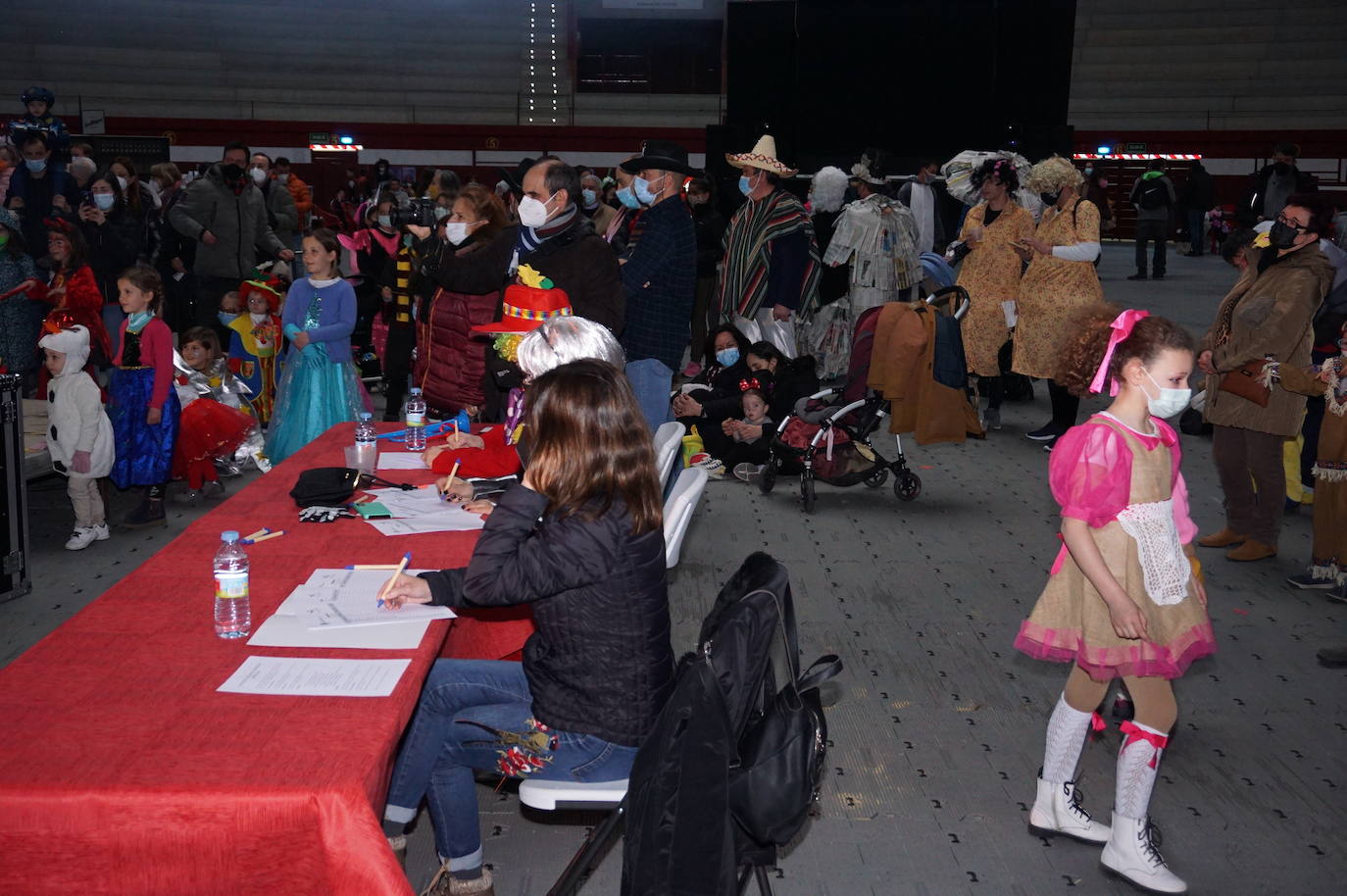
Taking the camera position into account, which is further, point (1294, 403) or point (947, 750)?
point (1294, 403)

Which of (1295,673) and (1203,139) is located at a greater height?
(1203,139)

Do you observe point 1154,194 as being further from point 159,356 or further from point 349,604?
point 349,604

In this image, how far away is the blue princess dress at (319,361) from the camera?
214 inches

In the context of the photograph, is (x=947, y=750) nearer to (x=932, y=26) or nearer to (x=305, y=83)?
(x=932, y=26)

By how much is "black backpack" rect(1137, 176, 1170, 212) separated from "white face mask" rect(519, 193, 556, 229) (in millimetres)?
13096

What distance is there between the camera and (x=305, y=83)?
2147 cm

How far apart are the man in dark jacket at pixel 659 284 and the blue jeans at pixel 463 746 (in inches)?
90.8

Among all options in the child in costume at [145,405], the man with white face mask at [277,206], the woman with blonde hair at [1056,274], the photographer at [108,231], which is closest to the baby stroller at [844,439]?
the woman with blonde hair at [1056,274]

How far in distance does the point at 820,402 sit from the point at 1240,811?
11.7ft

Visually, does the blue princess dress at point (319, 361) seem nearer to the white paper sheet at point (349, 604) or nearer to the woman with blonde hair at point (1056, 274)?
the white paper sheet at point (349, 604)

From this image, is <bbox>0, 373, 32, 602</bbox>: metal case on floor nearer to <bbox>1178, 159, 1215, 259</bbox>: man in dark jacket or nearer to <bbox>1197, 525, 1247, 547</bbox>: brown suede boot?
<bbox>1197, 525, 1247, 547</bbox>: brown suede boot

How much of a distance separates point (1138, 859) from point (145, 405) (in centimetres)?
444

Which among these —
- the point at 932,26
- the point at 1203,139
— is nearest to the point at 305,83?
the point at 932,26

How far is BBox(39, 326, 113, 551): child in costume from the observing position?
4941 millimetres
